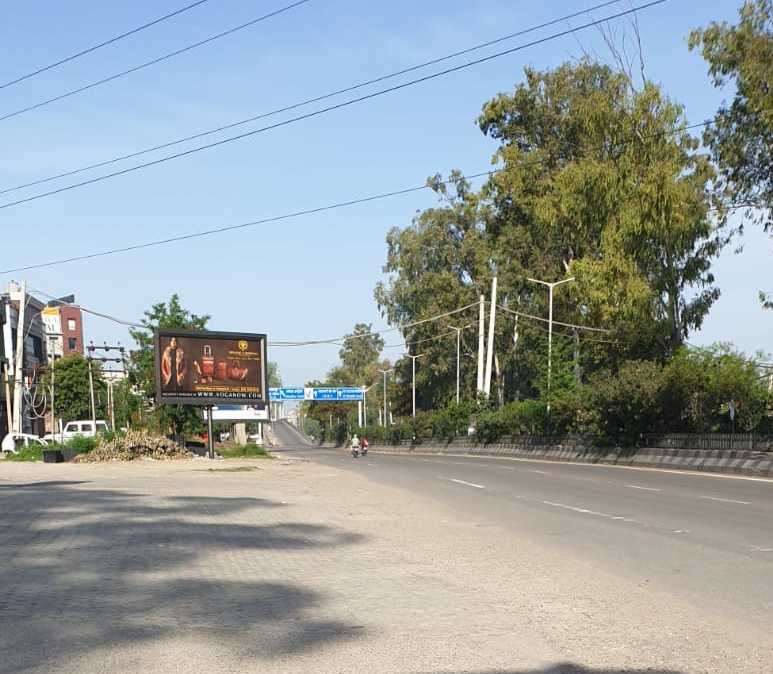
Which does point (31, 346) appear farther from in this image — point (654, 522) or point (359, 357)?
point (654, 522)

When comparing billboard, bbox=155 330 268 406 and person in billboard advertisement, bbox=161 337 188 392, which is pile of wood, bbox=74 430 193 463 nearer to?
billboard, bbox=155 330 268 406

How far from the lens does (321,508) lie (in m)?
19.7

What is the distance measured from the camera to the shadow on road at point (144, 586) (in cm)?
748

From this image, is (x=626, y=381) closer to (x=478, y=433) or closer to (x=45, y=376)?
(x=478, y=433)

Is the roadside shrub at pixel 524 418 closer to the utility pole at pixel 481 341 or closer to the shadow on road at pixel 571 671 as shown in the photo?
the utility pole at pixel 481 341

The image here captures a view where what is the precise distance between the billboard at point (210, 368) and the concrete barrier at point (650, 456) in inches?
538

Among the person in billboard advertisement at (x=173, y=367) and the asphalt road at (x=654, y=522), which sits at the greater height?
the person in billboard advertisement at (x=173, y=367)

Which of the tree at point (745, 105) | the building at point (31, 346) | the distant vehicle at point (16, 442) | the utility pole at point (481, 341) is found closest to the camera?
the tree at point (745, 105)

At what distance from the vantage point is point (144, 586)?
985 centimetres

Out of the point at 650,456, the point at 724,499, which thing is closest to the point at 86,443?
the point at 650,456

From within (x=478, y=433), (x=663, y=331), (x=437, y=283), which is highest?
(x=437, y=283)

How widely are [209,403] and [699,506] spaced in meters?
31.0

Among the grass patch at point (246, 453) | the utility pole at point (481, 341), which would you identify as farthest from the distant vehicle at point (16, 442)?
the utility pole at point (481, 341)

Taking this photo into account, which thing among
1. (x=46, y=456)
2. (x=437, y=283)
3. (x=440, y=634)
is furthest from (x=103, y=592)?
(x=437, y=283)
